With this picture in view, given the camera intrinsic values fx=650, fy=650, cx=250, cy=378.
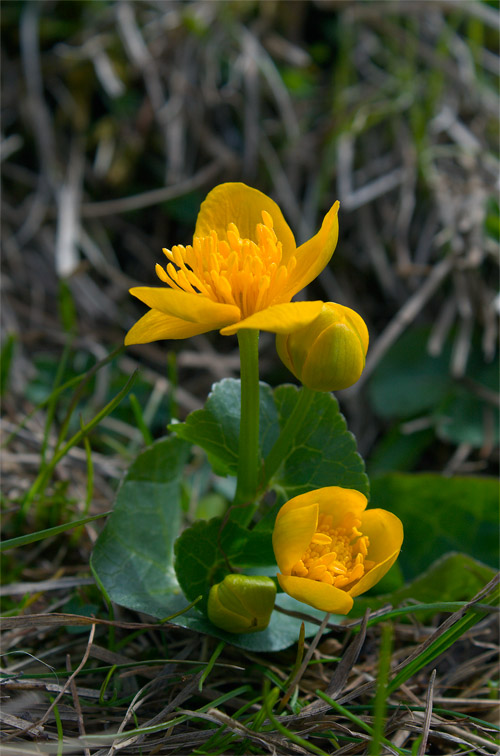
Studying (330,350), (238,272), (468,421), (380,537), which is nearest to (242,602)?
(380,537)

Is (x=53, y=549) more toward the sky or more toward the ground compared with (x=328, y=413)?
more toward the ground

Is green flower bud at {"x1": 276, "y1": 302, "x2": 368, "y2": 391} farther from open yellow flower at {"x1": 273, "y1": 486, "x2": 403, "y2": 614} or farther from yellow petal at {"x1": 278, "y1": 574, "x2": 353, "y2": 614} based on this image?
yellow petal at {"x1": 278, "y1": 574, "x2": 353, "y2": 614}

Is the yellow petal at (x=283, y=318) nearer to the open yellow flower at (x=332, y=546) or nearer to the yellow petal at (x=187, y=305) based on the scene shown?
the yellow petal at (x=187, y=305)

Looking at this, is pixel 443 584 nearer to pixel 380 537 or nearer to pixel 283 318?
pixel 380 537

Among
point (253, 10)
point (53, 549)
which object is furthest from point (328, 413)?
point (253, 10)

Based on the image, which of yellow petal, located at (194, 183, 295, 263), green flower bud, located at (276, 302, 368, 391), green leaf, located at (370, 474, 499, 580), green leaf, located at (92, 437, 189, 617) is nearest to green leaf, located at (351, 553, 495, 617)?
green leaf, located at (370, 474, 499, 580)

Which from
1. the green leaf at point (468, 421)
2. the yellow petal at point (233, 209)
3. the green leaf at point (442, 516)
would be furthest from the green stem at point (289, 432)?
the green leaf at point (468, 421)

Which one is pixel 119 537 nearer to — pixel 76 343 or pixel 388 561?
pixel 388 561

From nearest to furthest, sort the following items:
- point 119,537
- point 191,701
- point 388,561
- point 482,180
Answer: point 388,561, point 191,701, point 119,537, point 482,180
